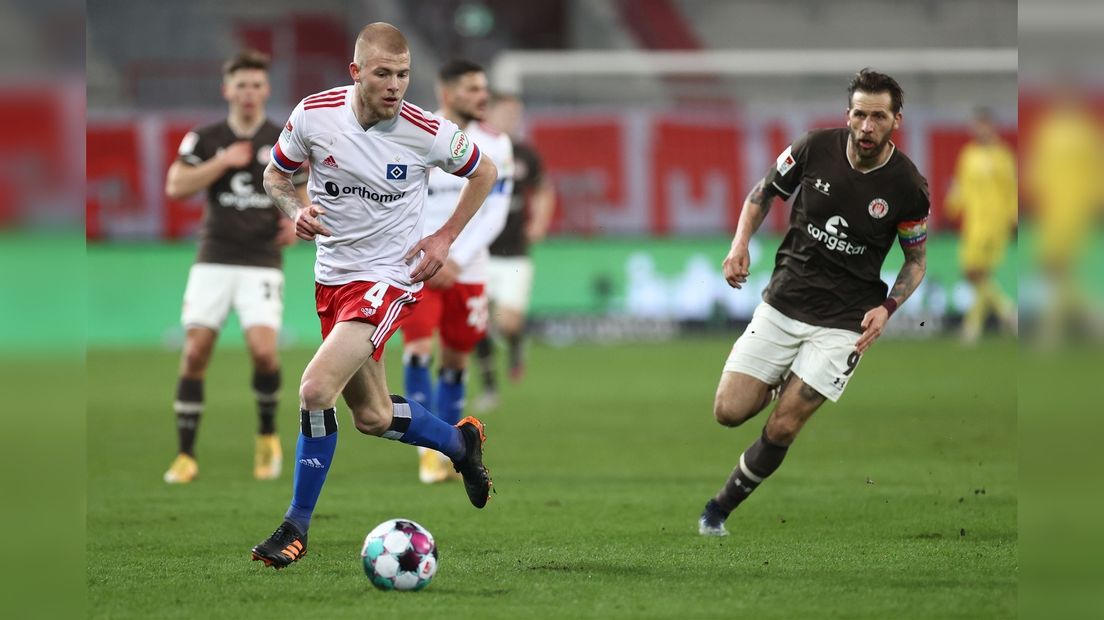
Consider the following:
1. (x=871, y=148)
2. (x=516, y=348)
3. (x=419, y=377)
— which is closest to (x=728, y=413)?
(x=871, y=148)

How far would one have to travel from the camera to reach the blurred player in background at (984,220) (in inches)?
770

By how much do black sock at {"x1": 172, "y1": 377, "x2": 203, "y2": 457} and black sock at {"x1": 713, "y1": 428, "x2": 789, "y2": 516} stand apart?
389 centimetres

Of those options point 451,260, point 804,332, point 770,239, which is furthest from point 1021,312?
point 770,239

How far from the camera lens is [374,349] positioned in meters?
6.19

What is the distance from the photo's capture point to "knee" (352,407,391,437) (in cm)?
633

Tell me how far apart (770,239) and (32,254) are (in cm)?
1880

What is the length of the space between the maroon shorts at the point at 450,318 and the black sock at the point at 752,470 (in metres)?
2.55

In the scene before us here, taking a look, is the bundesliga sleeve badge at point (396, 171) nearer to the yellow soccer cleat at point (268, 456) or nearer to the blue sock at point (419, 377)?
the blue sock at point (419, 377)

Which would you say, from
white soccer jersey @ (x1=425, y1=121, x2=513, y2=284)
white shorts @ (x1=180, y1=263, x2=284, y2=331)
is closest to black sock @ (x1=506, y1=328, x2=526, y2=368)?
white soccer jersey @ (x1=425, y1=121, x2=513, y2=284)

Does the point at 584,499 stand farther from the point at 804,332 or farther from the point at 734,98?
the point at 734,98

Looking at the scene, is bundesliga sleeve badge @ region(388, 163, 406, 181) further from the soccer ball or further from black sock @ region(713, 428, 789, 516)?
black sock @ region(713, 428, 789, 516)

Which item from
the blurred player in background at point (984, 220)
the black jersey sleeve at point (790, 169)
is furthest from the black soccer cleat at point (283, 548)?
the blurred player in background at point (984, 220)

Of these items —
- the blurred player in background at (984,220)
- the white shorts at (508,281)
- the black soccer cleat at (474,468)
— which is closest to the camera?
the black soccer cleat at (474,468)

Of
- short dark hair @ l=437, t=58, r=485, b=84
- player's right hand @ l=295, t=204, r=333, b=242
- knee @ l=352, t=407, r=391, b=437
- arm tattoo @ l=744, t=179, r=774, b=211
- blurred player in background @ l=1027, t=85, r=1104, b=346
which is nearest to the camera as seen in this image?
blurred player in background @ l=1027, t=85, r=1104, b=346
